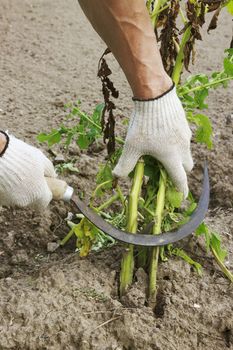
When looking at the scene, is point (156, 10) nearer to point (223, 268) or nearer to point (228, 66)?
point (228, 66)

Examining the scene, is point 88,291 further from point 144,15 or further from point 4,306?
point 144,15

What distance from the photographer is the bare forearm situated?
6.73 ft

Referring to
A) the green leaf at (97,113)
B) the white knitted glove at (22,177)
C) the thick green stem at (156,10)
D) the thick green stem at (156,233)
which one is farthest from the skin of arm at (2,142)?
the thick green stem at (156,10)

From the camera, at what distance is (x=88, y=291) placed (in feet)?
7.30

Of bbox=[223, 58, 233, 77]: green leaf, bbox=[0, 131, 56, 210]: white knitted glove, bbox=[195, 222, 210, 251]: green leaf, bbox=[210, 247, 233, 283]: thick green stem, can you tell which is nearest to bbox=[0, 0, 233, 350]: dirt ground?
bbox=[210, 247, 233, 283]: thick green stem

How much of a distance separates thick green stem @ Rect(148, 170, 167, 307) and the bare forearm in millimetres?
298

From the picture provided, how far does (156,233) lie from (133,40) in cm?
60

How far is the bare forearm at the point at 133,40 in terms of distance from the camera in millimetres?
2053

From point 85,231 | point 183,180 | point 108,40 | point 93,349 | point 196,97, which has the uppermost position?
point 108,40

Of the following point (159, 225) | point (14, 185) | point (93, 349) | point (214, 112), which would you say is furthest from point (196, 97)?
point (214, 112)

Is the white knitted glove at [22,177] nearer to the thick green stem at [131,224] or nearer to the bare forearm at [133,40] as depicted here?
the thick green stem at [131,224]

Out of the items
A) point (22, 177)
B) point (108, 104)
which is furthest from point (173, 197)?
point (22, 177)

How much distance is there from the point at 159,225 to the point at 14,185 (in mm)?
473

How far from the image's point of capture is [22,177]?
212 cm
